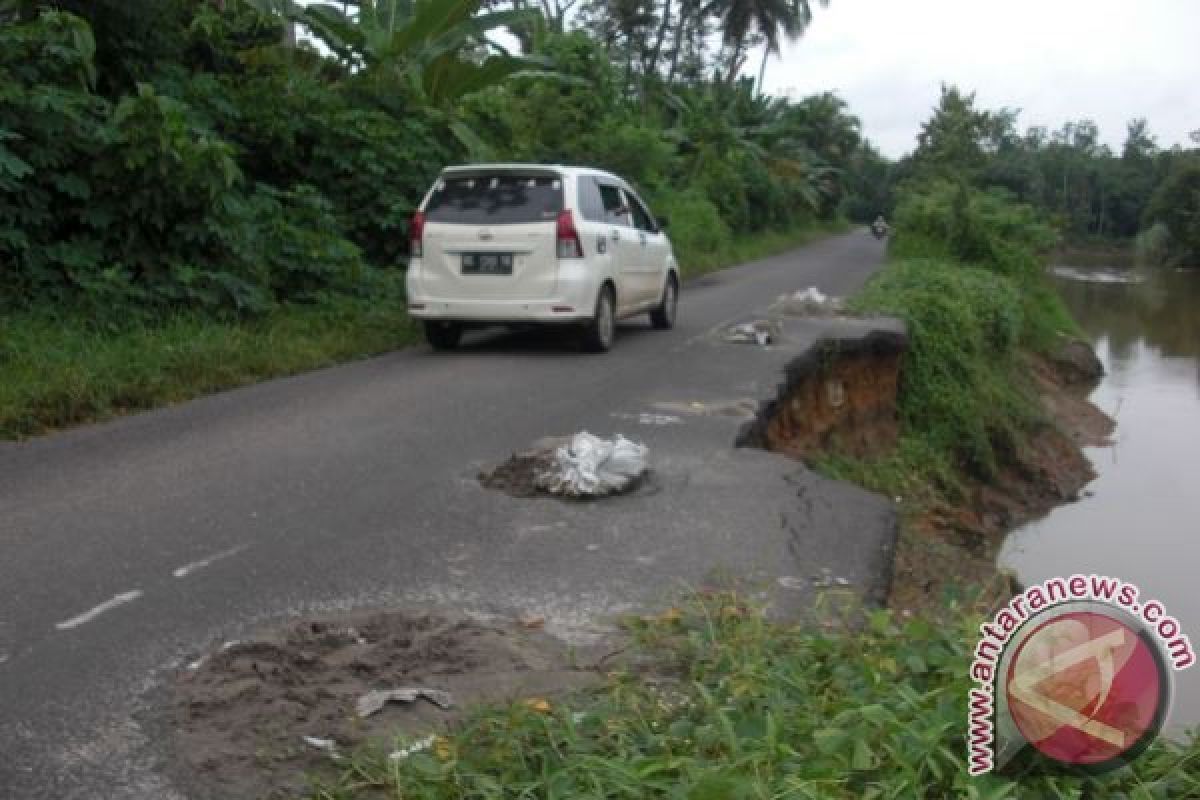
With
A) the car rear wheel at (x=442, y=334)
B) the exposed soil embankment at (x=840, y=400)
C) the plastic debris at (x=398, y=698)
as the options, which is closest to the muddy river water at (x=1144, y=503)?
the exposed soil embankment at (x=840, y=400)

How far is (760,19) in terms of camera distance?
45344 millimetres

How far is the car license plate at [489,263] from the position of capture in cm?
1037

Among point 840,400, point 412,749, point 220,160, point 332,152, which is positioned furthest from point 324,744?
point 332,152

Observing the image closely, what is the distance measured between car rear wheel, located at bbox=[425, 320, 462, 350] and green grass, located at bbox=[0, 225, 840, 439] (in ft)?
1.39

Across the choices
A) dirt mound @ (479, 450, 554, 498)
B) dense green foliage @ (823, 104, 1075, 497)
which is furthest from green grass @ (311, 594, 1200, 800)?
dense green foliage @ (823, 104, 1075, 497)

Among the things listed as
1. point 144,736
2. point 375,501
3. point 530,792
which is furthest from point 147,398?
point 530,792

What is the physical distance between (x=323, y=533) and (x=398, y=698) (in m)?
1.85

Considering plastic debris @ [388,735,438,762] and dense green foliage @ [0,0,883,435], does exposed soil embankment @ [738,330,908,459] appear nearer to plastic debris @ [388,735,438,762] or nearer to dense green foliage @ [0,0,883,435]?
dense green foliage @ [0,0,883,435]

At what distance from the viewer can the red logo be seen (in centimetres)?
210

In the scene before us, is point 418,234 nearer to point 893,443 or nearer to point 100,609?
point 893,443

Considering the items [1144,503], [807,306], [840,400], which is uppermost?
[807,306]

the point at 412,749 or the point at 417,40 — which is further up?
the point at 417,40

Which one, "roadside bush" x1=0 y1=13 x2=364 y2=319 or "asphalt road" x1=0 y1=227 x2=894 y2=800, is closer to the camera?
"asphalt road" x1=0 y1=227 x2=894 y2=800

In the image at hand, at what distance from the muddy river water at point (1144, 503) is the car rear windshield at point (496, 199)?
15.8 ft
